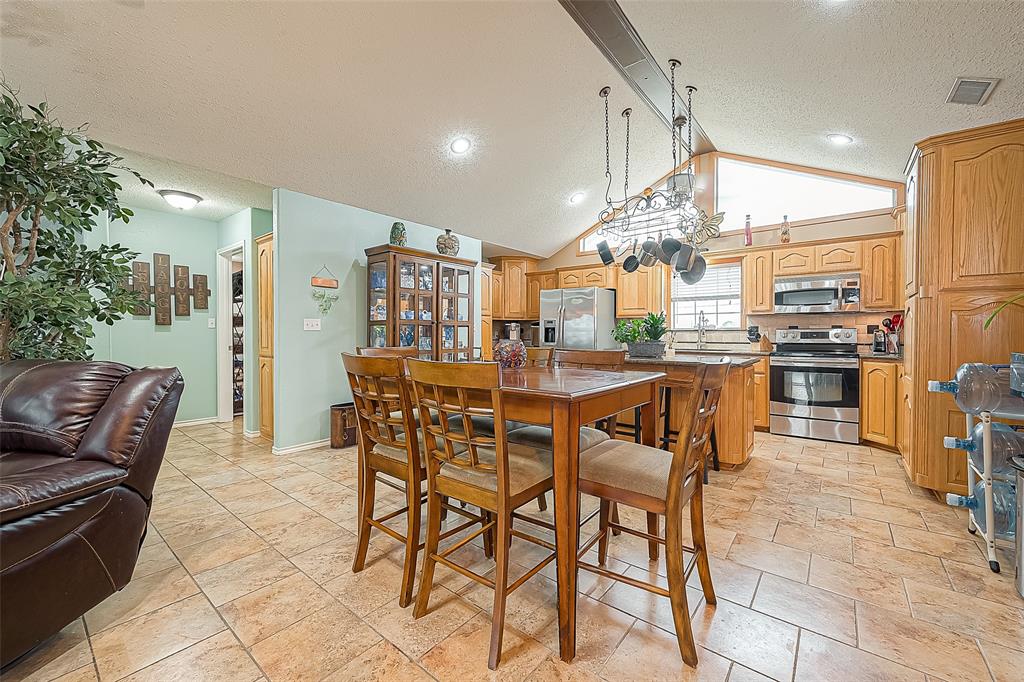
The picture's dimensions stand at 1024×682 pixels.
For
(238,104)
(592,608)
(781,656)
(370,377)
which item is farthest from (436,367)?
(238,104)

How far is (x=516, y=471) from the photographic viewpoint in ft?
5.07

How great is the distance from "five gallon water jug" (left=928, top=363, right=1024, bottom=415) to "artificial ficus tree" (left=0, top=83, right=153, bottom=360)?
431 cm

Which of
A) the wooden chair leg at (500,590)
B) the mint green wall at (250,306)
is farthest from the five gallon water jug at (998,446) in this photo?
the mint green wall at (250,306)

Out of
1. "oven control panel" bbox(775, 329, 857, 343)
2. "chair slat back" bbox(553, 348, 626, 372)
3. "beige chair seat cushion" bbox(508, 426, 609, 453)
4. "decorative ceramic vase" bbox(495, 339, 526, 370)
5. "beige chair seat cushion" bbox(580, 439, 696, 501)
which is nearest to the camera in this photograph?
"beige chair seat cushion" bbox(580, 439, 696, 501)

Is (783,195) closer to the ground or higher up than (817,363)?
higher up

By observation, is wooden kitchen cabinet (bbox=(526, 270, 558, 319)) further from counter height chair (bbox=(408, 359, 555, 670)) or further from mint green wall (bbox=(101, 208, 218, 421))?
counter height chair (bbox=(408, 359, 555, 670))

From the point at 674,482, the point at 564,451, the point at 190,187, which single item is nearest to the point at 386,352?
the point at 564,451

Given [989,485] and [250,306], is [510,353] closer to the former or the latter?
[989,485]

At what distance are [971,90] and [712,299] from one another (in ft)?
10.9

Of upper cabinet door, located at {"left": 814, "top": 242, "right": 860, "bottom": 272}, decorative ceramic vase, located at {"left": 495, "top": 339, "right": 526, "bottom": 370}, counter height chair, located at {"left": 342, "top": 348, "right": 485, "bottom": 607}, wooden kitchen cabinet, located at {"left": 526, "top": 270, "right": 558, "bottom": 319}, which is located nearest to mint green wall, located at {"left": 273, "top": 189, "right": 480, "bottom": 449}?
counter height chair, located at {"left": 342, "top": 348, "right": 485, "bottom": 607}

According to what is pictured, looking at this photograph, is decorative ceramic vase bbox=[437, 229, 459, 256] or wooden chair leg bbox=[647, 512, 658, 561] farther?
decorative ceramic vase bbox=[437, 229, 459, 256]

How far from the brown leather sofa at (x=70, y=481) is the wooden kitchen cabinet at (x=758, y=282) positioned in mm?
5400

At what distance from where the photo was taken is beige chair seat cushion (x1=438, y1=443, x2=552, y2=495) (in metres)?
1.50

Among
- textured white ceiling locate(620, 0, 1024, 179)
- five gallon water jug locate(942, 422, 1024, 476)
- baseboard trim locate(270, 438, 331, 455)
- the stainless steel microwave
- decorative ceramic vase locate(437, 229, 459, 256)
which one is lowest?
baseboard trim locate(270, 438, 331, 455)
